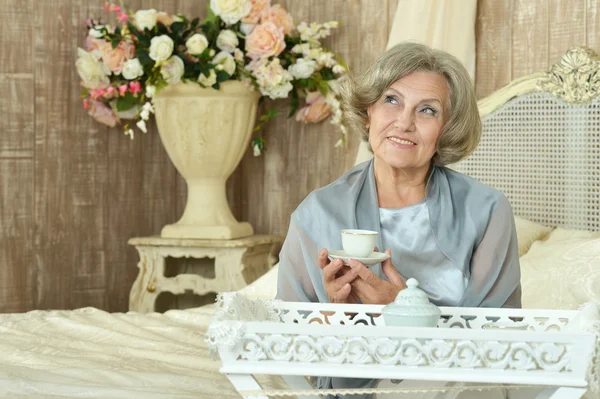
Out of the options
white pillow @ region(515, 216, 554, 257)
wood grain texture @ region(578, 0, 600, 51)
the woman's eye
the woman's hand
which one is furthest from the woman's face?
wood grain texture @ region(578, 0, 600, 51)

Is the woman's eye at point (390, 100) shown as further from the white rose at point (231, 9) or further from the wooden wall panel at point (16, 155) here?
the wooden wall panel at point (16, 155)

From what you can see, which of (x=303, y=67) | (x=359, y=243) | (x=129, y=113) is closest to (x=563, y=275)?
(x=359, y=243)

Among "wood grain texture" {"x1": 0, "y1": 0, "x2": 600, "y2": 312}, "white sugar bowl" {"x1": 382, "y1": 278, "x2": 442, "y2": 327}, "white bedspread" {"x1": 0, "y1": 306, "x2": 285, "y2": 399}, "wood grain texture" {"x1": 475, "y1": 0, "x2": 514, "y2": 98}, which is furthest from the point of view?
"wood grain texture" {"x1": 0, "y1": 0, "x2": 600, "y2": 312}

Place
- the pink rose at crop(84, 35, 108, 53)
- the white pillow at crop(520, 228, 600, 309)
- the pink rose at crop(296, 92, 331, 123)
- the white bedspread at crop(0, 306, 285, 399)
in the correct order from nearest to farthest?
the white bedspread at crop(0, 306, 285, 399) < the white pillow at crop(520, 228, 600, 309) < the pink rose at crop(84, 35, 108, 53) < the pink rose at crop(296, 92, 331, 123)

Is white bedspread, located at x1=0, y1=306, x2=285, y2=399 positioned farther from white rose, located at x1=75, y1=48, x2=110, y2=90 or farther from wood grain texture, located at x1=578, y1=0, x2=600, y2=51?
wood grain texture, located at x1=578, y1=0, x2=600, y2=51

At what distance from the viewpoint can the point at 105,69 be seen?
3498 mm

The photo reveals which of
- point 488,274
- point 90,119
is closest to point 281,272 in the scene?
point 488,274

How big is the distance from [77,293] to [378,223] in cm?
222

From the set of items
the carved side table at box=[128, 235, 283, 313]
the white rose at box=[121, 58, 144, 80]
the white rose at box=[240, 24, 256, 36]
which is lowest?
the carved side table at box=[128, 235, 283, 313]

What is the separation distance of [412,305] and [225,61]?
2176 millimetres

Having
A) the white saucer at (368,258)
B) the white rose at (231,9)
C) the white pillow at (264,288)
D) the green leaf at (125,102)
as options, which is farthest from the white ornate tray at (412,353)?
the green leaf at (125,102)

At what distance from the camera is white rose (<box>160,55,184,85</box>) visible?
3352mm

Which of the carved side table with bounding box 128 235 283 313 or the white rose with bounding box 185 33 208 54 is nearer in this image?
the white rose with bounding box 185 33 208 54

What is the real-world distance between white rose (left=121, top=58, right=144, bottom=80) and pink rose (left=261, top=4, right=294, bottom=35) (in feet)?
1.68
